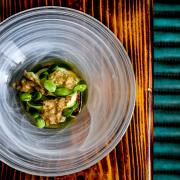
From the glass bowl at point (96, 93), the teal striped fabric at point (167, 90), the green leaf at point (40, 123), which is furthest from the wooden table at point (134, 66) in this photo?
the teal striped fabric at point (167, 90)

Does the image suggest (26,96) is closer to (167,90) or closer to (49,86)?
(49,86)

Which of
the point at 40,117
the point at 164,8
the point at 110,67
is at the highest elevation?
the point at 164,8

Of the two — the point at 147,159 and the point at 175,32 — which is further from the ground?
the point at 175,32

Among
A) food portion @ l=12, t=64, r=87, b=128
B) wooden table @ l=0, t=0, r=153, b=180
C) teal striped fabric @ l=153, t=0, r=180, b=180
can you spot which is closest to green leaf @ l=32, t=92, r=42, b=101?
food portion @ l=12, t=64, r=87, b=128

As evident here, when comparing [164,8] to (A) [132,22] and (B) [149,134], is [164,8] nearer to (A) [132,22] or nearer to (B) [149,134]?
(A) [132,22]

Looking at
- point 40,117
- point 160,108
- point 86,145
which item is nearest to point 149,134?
point 86,145

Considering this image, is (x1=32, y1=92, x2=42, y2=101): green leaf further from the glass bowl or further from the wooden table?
the wooden table

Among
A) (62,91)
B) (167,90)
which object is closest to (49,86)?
(62,91)
